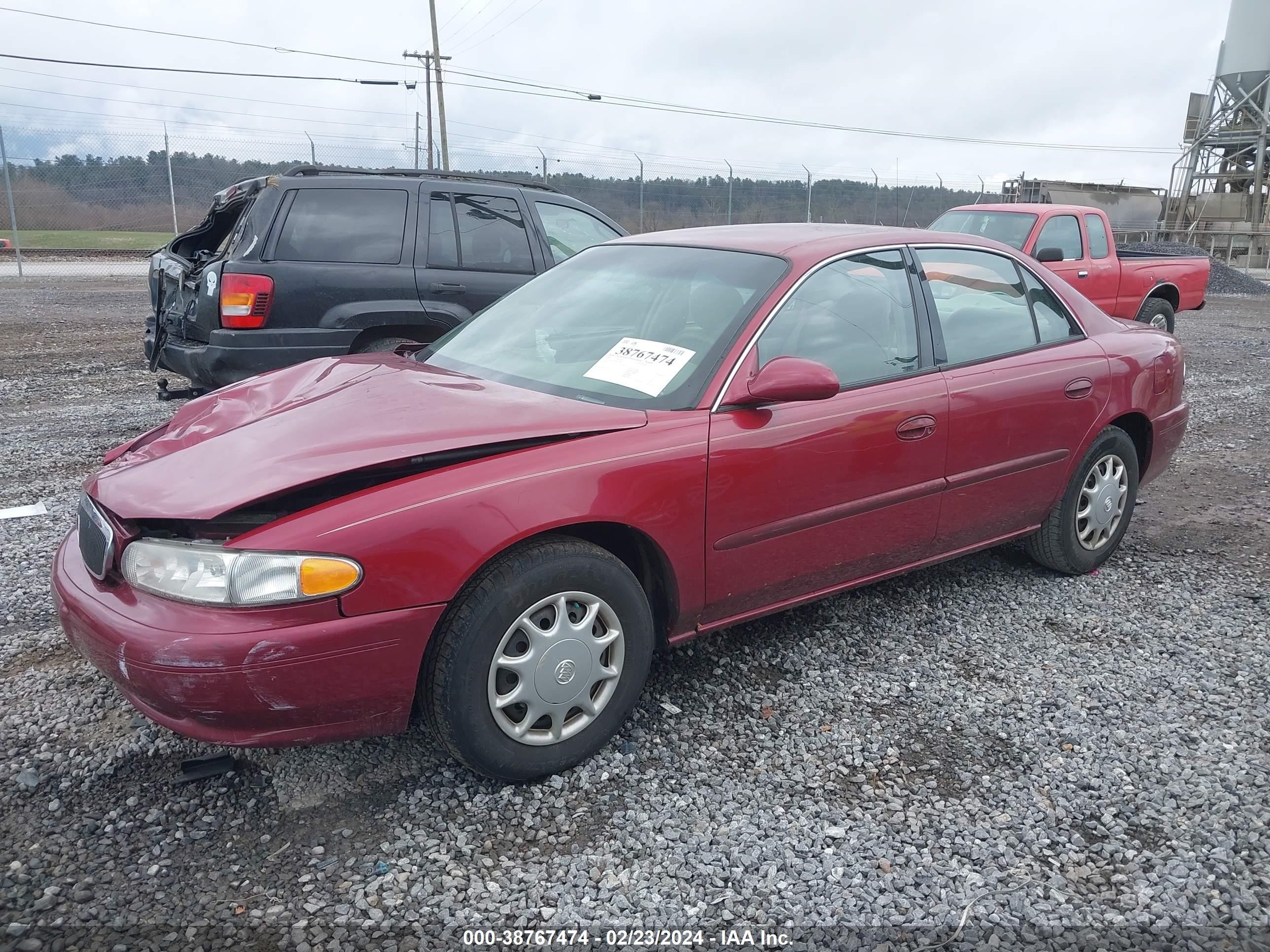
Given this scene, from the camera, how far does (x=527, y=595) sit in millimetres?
2520

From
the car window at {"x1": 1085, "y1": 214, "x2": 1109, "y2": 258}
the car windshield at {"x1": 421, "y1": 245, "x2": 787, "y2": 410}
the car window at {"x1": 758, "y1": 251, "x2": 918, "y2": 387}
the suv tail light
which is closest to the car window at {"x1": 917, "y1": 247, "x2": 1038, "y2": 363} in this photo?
the car window at {"x1": 758, "y1": 251, "x2": 918, "y2": 387}

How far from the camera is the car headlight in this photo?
225 centimetres

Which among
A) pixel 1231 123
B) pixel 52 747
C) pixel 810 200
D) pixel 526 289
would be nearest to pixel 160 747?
pixel 52 747

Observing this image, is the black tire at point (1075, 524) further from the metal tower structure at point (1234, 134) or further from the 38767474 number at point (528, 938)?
the metal tower structure at point (1234, 134)

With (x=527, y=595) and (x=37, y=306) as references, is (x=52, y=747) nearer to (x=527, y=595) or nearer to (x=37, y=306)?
(x=527, y=595)

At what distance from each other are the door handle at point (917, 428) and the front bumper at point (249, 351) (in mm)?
3608

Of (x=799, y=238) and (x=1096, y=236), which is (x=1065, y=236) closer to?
(x=1096, y=236)

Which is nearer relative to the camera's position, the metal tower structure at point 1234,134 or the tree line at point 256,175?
the tree line at point 256,175

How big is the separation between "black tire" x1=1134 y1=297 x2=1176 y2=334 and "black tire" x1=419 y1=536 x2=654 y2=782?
33.1ft

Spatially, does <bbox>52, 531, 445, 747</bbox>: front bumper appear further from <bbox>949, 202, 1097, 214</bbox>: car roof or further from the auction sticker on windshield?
<bbox>949, 202, 1097, 214</bbox>: car roof

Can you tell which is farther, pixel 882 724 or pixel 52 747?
pixel 882 724

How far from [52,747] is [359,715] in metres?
1.12

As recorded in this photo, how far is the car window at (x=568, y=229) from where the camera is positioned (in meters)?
6.92

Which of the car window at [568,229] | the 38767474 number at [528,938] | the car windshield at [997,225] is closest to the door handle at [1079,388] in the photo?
the 38767474 number at [528,938]
